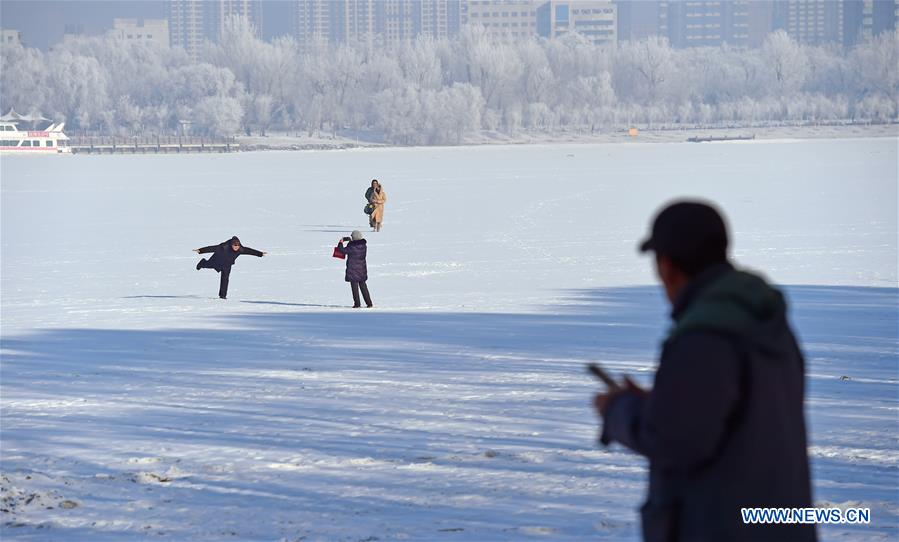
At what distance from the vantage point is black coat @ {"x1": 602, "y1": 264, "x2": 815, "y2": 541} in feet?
9.57

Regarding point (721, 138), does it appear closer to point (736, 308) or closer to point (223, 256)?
point (223, 256)

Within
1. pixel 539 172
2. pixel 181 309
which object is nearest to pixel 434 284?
pixel 181 309

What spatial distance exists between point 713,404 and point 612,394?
0.28 m

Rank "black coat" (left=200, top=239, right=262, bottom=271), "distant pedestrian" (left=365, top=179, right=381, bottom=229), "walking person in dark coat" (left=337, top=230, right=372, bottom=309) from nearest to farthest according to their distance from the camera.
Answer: "walking person in dark coat" (left=337, top=230, right=372, bottom=309)
"black coat" (left=200, top=239, right=262, bottom=271)
"distant pedestrian" (left=365, top=179, right=381, bottom=229)

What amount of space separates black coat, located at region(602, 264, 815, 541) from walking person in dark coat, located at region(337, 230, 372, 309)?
1235cm

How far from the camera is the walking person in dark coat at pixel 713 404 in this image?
2920 mm

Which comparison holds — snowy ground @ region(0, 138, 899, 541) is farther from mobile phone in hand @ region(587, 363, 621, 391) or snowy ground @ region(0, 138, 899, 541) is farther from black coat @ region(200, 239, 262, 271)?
mobile phone in hand @ region(587, 363, 621, 391)

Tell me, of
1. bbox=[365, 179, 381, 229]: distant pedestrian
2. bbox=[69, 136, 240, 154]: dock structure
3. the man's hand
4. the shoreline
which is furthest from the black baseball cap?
the shoreline

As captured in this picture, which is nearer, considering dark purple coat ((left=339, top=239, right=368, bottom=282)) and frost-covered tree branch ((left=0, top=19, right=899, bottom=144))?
dark purple coat ((left=339, top=239, right=368, bottom=282))

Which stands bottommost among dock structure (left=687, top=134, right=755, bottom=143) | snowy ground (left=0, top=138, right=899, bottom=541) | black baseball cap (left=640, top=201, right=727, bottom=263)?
snowy ground (left=0, top=138, right=899, bottom=541)

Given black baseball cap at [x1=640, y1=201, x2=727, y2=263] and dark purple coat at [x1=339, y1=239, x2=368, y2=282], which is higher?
black baseball cap at [x1=640, y1=201, x2=727, y2=263]

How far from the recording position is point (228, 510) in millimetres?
6793

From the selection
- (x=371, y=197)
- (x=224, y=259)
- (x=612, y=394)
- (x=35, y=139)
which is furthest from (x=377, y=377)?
(x=35, y=139)

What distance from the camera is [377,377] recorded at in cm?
1070
